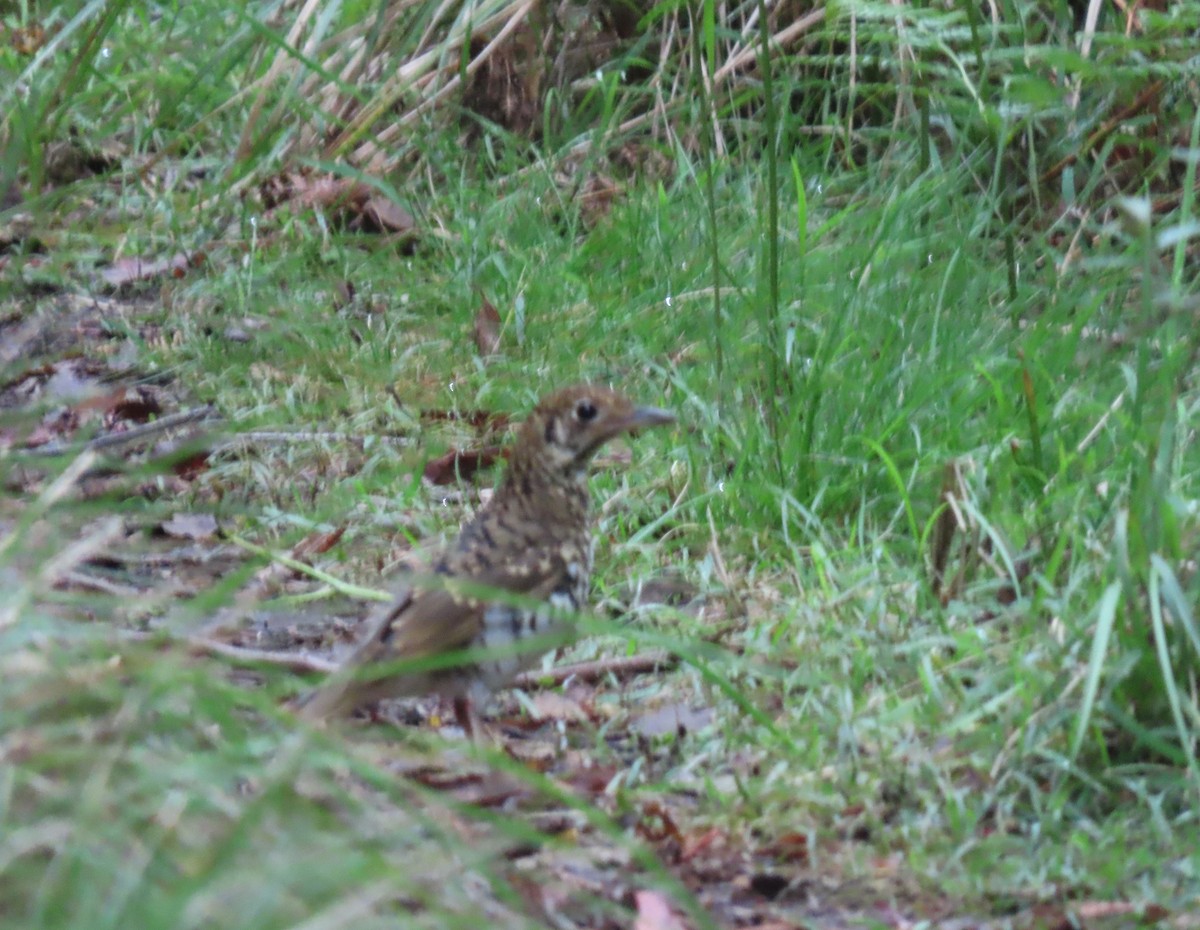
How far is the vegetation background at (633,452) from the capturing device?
2.70 metres

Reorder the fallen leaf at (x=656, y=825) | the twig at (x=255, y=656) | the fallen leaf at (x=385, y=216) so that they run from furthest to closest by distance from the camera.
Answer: the fallen leaf at (x=385, y=216)
the twig at (x=255, y=656)
the fallen leaf at (x=656, y=825)

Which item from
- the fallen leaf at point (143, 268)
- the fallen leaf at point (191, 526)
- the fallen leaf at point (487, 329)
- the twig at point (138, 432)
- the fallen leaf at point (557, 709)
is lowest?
the fallen leaf at point (557, 709)

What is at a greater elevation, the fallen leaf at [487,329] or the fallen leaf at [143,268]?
the fallen leaf at [143,268]

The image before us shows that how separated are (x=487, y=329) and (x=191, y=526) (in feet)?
4.69

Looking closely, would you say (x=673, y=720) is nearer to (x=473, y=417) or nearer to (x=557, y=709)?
(x=557, y=709)

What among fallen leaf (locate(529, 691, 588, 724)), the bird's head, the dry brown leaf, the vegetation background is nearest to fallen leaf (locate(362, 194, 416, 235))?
the vegetation background

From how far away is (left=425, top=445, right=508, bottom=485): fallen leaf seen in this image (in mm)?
5328

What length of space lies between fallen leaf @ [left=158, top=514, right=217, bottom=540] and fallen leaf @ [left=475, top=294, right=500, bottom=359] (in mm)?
1239

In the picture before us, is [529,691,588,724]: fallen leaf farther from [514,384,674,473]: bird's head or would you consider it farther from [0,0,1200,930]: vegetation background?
[514,384,674,473]: bird's head

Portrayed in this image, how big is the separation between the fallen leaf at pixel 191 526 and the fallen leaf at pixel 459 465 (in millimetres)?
671

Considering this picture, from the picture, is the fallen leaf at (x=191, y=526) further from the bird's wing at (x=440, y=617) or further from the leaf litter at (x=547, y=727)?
the bird's wing at (x=440, y=617)

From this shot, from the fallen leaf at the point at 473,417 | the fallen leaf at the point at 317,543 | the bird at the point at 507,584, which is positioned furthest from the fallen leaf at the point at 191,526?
the bird at the point at 507,584

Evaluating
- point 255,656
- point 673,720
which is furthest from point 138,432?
point 673,720

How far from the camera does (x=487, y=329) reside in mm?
6027
